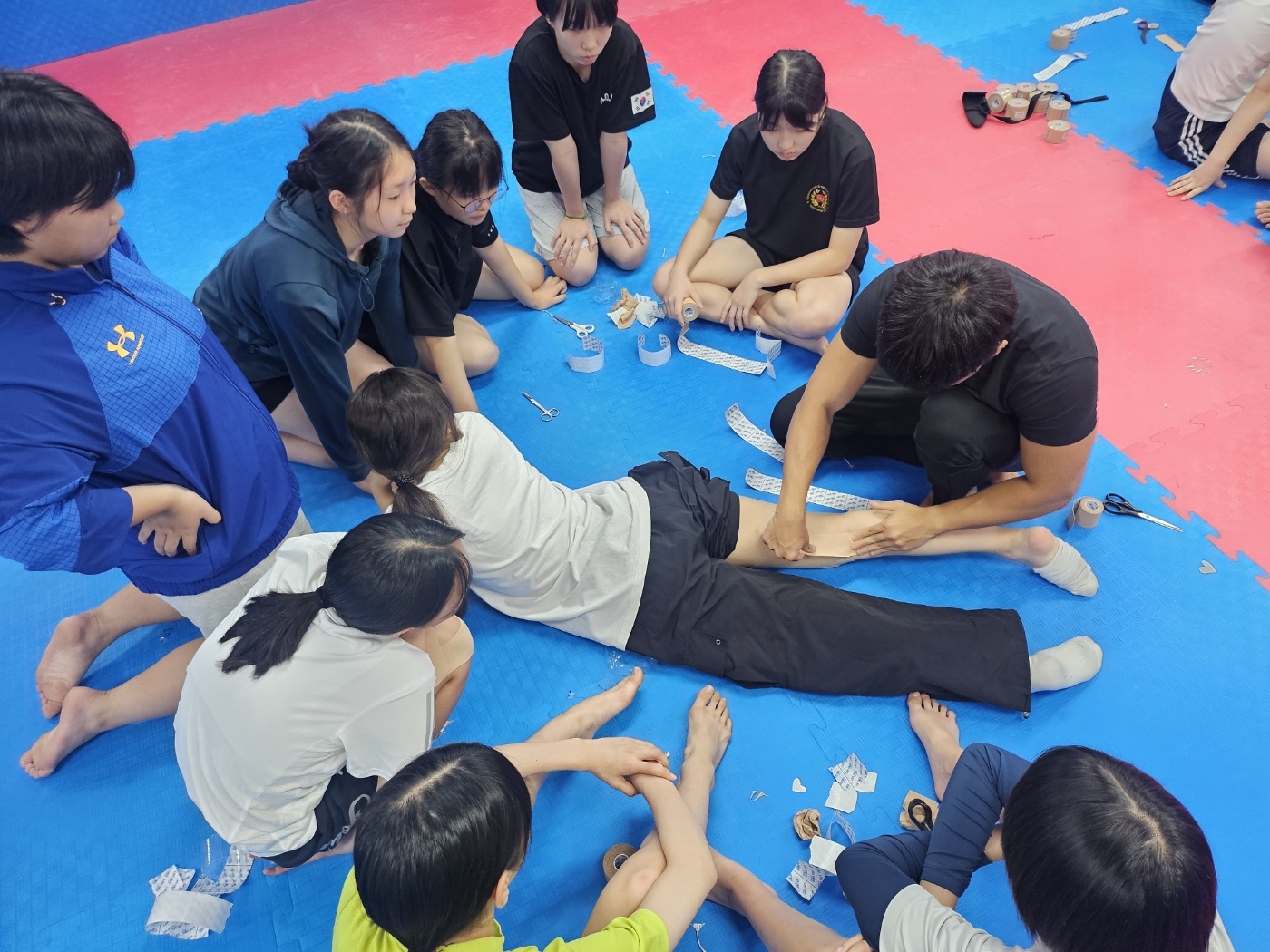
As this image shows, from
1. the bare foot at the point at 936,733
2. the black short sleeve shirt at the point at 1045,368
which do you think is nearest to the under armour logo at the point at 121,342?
the black short sleeve shirt at the point at 1045,368

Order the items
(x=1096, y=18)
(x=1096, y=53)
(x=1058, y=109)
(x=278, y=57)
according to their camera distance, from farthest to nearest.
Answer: (x=278, y=57) < (x=1096, y=18) < (x=1096, y=53) < (x=1058, y=109)

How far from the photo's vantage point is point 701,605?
2.48 meters

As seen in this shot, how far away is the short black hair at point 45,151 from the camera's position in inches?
57.4

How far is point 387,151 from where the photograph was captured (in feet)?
7.75

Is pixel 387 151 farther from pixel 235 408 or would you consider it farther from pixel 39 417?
pixel 39 417

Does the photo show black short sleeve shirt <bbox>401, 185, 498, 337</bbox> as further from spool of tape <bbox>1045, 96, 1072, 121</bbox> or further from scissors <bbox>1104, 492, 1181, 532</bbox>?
spool of tape <bbox>1045, 96, 1072, 121</bbox>

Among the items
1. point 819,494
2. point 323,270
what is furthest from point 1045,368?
point 323,270

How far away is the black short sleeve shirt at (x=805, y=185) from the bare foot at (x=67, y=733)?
279 centimetres

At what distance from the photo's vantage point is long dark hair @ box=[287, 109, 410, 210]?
233 cm

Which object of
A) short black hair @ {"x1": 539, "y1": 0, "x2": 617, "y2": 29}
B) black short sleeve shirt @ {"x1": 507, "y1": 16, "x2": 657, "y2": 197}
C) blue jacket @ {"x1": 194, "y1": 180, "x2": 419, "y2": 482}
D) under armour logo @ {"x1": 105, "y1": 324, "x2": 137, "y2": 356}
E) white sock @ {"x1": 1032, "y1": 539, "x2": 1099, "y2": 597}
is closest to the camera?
under armour logo @ {"x1": 105, "y1": 324, "x2": 137, "y2": 356}

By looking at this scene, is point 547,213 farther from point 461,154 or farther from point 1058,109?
point 1058,109

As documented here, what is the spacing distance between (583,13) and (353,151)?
120 cm

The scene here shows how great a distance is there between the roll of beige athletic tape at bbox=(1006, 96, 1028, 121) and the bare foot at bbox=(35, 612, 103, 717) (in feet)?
15.4

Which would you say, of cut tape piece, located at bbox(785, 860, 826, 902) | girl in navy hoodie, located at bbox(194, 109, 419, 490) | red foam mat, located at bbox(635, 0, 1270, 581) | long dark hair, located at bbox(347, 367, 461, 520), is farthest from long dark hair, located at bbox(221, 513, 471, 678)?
red foam mat, located at bbox(635, 0, 1270, 581)
